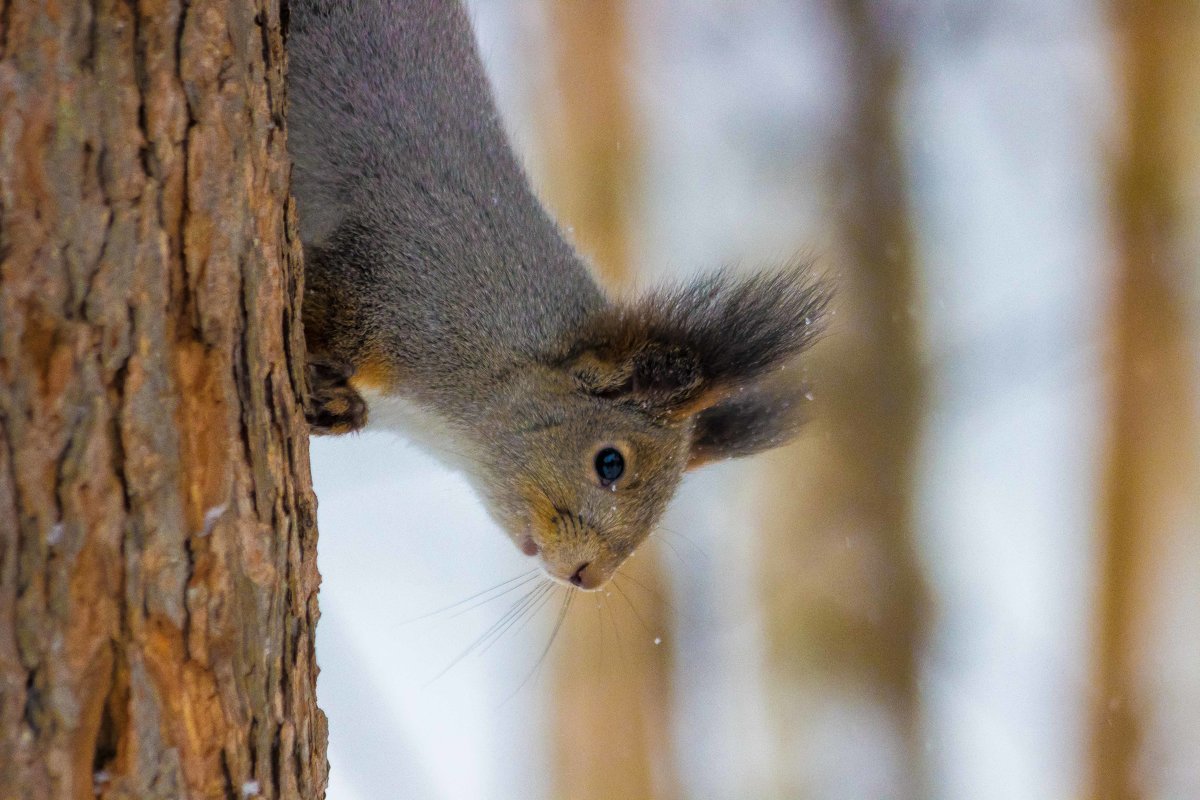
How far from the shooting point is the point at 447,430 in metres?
1.96

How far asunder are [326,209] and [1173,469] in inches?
116

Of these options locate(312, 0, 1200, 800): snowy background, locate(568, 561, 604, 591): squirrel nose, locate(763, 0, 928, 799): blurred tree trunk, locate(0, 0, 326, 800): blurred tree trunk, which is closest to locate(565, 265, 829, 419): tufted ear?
locate(568, 561, 604, 591): squirrel nose

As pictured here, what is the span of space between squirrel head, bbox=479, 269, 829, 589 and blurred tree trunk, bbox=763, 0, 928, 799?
1677 mm

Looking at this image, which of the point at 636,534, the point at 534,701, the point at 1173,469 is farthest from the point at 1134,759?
the point at 636,534

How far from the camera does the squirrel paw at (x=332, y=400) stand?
1.77m

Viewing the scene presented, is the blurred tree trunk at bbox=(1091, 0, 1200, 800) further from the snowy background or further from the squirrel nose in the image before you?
the squirrel nose

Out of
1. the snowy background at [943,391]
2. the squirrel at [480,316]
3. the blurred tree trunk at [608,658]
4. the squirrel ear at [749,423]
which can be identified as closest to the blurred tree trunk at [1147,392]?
the snowy background at [943,391]

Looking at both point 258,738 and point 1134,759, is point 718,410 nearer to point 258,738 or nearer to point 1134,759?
point 258,738

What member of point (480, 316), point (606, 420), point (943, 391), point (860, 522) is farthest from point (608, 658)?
point (480, 316)

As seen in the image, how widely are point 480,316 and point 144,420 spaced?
38.8 inches

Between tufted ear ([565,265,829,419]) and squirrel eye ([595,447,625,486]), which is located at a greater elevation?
tufted ear ([565,265,829,419])

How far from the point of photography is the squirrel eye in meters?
1.93

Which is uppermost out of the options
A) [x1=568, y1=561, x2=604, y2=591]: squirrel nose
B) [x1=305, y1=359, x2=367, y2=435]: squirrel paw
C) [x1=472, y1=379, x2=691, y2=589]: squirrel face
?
[x1=305, y1=359, x2=367, y2=435]: squirrel paw

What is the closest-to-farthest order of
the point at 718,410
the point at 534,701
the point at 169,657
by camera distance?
the point at 169,657
the point at 718,410
the point at 534,701
